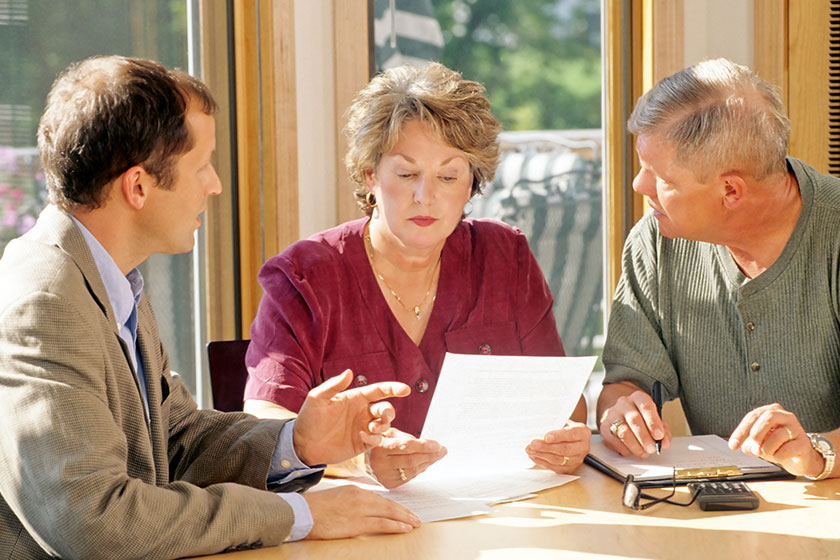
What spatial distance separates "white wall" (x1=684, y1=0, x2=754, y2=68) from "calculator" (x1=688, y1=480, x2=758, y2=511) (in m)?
2.04

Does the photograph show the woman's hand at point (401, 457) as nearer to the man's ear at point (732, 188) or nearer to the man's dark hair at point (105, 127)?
the man's dark hair at point (105, 127)

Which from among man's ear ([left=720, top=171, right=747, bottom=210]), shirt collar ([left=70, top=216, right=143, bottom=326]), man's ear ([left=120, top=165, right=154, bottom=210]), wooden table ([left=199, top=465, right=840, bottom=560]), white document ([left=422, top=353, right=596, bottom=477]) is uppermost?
man's ear ([left=120, top=165, right=154, bottom=210])

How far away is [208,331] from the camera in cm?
280

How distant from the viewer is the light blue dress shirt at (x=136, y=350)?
4.64 ft

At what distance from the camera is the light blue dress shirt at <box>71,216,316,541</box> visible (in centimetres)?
141

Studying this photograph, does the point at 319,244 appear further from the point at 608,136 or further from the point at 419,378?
the point at 608,136

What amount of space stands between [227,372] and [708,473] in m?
1.20

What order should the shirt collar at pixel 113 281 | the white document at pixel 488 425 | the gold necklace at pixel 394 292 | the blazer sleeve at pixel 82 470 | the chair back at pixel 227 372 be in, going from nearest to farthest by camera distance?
the blazer sleeve at pixel 82 470 → the shirt collar at pixel 113 281 → the white document at pixel 488 425 → the gold necklace at pixel 394 292 → the chair back at pixel 227 372

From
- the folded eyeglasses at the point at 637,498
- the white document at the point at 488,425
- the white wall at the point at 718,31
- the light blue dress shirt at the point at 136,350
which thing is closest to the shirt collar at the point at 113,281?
the light blue dress shirt at the point at 136,350

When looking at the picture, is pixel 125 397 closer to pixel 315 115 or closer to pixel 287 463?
pixel 287 463

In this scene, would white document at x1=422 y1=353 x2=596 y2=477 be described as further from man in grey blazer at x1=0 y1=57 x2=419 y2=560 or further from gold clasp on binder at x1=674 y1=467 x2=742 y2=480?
gold clasp on binder at x1=674 y1=467 x2=742 y2=480

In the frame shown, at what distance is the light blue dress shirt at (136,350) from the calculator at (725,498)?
645 mm

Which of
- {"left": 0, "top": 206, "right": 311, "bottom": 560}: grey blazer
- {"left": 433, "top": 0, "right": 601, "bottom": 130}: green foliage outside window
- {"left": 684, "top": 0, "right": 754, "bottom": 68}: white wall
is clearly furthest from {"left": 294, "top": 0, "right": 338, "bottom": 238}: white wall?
{"left": 0, "top": 206, "right": 311, "bottom": 560}: grey blazer

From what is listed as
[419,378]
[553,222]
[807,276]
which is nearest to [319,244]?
[419,378]
